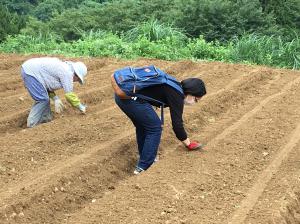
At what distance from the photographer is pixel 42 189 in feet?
16.2

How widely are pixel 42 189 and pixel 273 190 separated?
206cm

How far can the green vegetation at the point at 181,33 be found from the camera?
12383 mm

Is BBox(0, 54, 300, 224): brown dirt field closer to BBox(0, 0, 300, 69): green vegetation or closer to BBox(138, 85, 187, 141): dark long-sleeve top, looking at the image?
BBox(138, 85, 187, 141): dark long-sleeve top

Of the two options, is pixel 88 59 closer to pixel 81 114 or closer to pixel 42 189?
pixel 81 114

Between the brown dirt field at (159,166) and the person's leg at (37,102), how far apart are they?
0.21 metres

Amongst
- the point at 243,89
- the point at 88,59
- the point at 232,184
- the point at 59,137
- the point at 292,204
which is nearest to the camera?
the point at 292,204

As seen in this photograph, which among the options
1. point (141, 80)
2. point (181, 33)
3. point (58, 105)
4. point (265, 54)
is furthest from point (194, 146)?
point (181, 33)

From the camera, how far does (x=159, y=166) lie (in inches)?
217

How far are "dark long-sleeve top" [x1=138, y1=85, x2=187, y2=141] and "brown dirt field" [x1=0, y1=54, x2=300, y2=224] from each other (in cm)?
46

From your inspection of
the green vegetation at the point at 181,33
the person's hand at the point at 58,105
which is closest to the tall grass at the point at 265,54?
the green vegetation at the point at 181,33

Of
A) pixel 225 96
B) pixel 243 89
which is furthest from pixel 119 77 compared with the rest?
pixel 243 89

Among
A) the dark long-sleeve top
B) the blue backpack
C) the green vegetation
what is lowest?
the green vegetation

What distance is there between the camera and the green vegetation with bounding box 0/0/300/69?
40.6 ft

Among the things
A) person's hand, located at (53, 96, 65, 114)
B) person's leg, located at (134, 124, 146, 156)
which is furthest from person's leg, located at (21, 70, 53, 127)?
person's leg, located at (134, 124, 146, 156)
